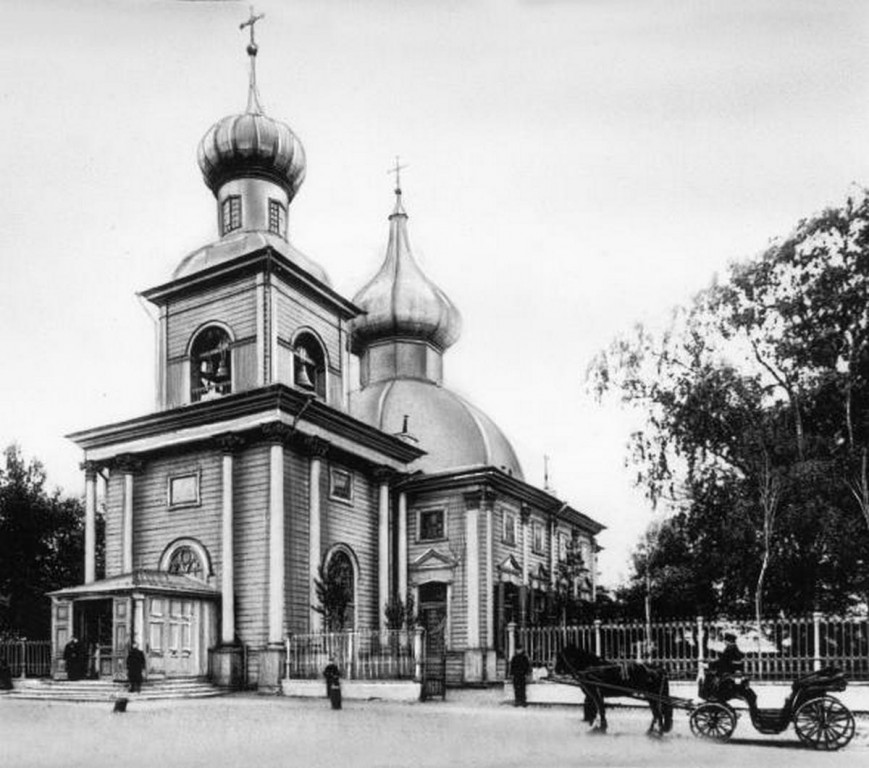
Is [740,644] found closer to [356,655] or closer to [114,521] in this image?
[356,655]

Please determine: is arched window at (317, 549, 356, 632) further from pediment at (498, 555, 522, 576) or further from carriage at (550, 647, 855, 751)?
carriage at (550, 647, 855, 751)

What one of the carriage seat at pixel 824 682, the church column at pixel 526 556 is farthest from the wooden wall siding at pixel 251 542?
the carriage seat at pixel 824 682

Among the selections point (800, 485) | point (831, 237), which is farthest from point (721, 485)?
point (831, 237)

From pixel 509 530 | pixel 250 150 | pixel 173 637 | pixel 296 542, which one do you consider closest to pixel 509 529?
pixel 509 530

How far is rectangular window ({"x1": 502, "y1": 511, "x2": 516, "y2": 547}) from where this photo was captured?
108ft

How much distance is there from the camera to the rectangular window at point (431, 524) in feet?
105

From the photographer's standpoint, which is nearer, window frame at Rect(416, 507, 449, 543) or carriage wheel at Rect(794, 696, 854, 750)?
carriage wheel at Rect(794, 696, 854, 750)

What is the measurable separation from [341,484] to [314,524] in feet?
7.62

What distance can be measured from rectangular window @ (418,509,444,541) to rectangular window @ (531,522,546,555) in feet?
14.7

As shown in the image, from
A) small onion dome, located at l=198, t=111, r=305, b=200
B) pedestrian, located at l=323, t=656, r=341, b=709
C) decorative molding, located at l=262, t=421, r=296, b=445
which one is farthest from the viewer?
small onion dome, located at l=198, t=111, r=305, b=200

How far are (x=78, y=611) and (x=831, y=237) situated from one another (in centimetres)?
2033

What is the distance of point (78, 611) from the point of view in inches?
989

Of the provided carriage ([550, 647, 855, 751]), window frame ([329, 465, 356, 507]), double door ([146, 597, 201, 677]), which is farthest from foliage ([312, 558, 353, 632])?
carriage ([550, 647, 855, 751])

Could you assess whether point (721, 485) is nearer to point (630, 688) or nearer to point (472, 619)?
point (472, 619)
